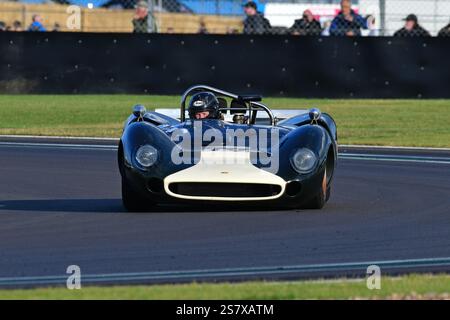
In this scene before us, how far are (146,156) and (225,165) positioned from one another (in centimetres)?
58

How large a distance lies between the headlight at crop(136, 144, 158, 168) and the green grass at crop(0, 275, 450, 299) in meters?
2.71

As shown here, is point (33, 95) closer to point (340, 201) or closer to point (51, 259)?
point (340, 201)

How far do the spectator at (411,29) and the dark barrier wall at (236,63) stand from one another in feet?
1.27

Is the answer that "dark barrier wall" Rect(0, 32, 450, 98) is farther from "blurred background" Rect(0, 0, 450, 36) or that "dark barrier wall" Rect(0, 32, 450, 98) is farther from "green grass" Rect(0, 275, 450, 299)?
"green grass" Rect(0, 275, 450, 299)

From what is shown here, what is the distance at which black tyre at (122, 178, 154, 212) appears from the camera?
855 centimetres

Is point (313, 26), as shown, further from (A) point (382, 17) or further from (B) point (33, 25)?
(B) point (33, 25)

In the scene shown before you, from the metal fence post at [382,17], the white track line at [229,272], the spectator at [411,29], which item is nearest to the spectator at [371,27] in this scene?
the metal fence post at [382,17]

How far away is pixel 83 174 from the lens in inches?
449

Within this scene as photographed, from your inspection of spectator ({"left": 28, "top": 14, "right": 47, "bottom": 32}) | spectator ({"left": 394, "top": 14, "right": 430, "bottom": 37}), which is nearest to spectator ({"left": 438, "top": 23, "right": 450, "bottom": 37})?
spectator ({"left": 394, "top": 14, "right": 430, "bottom": 37})

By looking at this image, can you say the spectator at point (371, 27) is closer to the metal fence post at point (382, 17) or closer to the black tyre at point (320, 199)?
the metal fence post at point (382, 17)

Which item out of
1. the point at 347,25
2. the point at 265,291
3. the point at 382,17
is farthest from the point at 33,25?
the point at 265,291

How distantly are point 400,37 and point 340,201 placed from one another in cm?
1027

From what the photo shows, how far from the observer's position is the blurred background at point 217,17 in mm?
20188

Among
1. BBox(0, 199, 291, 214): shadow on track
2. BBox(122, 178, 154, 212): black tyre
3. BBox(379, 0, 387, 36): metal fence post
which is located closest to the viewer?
BBox(122, 178, 154, 212): black tyre
